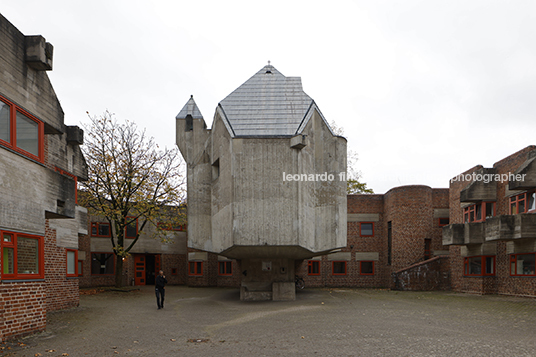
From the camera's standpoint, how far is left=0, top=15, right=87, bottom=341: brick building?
11.1 metres

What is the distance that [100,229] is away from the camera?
3403 cm

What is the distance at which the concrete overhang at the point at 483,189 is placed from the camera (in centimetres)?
2483

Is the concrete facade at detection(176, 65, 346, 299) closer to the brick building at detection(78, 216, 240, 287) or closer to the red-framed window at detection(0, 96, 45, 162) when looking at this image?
the red-framed window at detection(0, 96, 45, 162)

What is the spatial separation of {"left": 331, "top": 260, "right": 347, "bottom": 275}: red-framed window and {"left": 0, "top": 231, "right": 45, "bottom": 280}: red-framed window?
2387cm

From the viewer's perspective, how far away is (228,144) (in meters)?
20.1

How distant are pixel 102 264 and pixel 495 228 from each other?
26.1 meters

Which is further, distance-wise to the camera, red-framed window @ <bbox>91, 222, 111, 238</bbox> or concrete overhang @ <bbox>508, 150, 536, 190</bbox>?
red-framed window @ <bbox>91, 222, 111, 238</bbox>

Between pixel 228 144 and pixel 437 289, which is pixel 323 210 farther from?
pixel 437 289

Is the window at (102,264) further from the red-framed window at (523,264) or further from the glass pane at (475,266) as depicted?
the red-framed window at (523,264)

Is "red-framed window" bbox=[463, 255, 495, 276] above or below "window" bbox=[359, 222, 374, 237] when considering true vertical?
below

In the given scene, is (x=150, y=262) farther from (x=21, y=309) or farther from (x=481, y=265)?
(x=21, y=309)

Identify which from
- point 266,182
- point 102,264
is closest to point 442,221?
point 266,182

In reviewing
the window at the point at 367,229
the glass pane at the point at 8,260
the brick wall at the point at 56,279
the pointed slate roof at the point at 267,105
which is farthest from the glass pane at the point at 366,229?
the glass pane at the point at 8,260

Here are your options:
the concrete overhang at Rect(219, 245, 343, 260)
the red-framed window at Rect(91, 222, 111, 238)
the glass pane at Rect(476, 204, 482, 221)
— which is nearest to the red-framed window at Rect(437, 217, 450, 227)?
the glass pane at Rect(476, 204, 482, 221)
